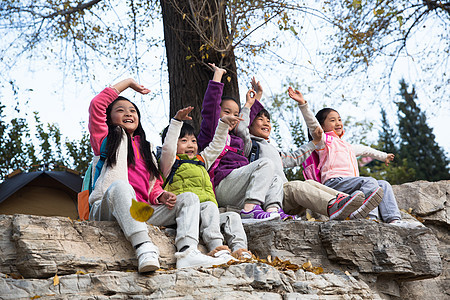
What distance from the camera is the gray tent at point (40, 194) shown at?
7.77 m

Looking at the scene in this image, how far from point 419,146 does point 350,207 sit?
20405 millimetres

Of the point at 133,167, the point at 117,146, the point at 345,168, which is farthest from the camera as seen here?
the point at 345,168

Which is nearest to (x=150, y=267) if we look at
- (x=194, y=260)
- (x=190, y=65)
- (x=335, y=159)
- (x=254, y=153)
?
(x=194, y=260)

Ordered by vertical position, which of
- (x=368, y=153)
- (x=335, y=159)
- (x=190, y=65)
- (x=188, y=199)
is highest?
(x=190, y=65)

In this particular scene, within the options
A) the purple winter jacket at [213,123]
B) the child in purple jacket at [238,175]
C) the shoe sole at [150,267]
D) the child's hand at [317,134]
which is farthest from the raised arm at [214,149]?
the shoe sole at [150,267]

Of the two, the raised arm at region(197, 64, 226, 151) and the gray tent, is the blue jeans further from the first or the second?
the gray tent

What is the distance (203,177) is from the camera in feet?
15.0

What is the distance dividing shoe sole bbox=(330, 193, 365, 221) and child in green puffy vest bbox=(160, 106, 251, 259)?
108 centimetres

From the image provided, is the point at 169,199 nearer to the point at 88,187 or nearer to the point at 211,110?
the point at 88,187

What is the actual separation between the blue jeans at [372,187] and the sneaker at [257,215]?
105 centimetres

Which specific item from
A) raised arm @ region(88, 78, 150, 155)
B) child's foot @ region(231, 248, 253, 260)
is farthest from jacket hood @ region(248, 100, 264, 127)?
child's foot @ region(231, 248, 253, 260)

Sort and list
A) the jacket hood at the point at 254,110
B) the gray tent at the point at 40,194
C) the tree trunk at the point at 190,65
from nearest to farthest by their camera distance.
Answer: the jacket hood at the point at 254,110
the tree trunk at the point at 190,65
the gray tent at the point at 40,194

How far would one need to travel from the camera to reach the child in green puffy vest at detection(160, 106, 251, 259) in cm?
399

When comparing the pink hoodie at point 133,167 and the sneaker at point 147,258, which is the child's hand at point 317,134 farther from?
the sneaker at point 147,258
